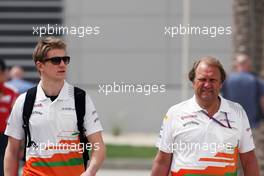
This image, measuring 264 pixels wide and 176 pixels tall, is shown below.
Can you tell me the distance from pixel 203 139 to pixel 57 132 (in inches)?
40.2

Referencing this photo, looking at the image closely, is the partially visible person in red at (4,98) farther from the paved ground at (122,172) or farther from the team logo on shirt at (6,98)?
the paved ground at (122,172)

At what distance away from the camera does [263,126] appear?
16.7 meters

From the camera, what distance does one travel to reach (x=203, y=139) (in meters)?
7.41

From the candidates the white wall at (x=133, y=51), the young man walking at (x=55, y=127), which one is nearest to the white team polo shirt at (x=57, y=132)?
the young man walking at (x=55, y=127)

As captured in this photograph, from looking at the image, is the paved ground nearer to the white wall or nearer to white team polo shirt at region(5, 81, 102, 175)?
the white wall

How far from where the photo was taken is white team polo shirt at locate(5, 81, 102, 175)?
769 centimetres

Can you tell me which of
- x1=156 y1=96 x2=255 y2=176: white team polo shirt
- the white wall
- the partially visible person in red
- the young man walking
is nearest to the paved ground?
A: the white wall

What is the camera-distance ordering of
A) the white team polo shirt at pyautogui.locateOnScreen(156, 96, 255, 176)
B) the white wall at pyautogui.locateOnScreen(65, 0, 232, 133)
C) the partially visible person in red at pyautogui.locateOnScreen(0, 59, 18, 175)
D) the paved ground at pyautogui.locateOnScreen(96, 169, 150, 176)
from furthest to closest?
the white wall at pyautogui.locateOnScreen(65, 0, 232, 133) < the paved ground at pyautogui.locateOnScreen(96, 169, 150, 176) < the partially visible person in red at pyautogui.locateOnScreen(0, 59, 18, 175) < the white team polo shirt at pyautogui.locateOnScreen(156, 96, 255, 176)

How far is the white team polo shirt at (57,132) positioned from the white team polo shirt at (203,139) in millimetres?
568

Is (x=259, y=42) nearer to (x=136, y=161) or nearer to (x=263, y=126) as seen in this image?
(x=263, y=126)

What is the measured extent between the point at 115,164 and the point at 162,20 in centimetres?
709

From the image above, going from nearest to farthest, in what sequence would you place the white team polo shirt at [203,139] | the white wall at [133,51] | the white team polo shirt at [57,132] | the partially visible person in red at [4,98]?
the white team polo shirt at [203,139] < the white team polo shirt at [57,132] < the partially visible person in red at [4,98] < the white wall at [133,51]

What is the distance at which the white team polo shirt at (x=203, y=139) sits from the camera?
7.43 meters

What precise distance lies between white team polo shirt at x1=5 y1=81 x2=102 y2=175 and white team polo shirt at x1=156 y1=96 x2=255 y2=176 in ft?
1.86
